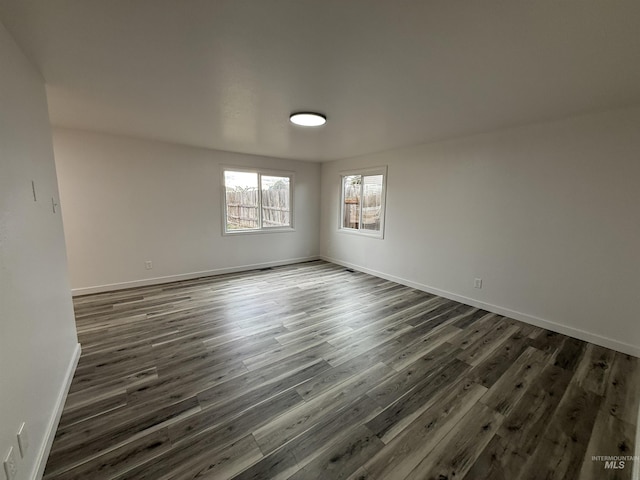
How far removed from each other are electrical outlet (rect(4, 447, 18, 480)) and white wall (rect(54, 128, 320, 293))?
10.9 feet

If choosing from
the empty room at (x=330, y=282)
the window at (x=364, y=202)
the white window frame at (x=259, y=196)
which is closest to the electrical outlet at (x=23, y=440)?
the empty room at (x=330, y=282)

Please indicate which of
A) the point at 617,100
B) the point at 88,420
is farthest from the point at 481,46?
the point at 88,420

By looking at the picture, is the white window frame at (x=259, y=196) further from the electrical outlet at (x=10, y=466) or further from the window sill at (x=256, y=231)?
the electrical outlet at (x=10, y=466)

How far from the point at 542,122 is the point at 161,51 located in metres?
3.53

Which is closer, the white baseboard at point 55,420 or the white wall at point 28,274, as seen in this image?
the white wall at point 28,274

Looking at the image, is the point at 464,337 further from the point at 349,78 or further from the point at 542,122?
the point at 349,78

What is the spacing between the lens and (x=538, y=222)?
2.86 meters

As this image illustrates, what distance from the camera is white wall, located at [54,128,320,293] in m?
3.54

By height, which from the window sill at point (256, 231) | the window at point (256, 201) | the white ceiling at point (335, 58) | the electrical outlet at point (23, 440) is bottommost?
the electrical outlet at point (23, 440)

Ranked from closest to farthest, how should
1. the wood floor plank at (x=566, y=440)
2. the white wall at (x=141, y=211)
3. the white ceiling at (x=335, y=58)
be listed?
the white ceiling at (x=335, y=58), the wood floor plank at (x=566, y=440), the white wall at (x=141, y=211)

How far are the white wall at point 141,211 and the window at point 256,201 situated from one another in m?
0.19

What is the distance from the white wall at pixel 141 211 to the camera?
354cm

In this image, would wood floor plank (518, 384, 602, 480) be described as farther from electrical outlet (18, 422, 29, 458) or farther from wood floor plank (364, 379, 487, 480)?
electrical outlet (18, 422, 29, 458)

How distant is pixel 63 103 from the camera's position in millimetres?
2500
